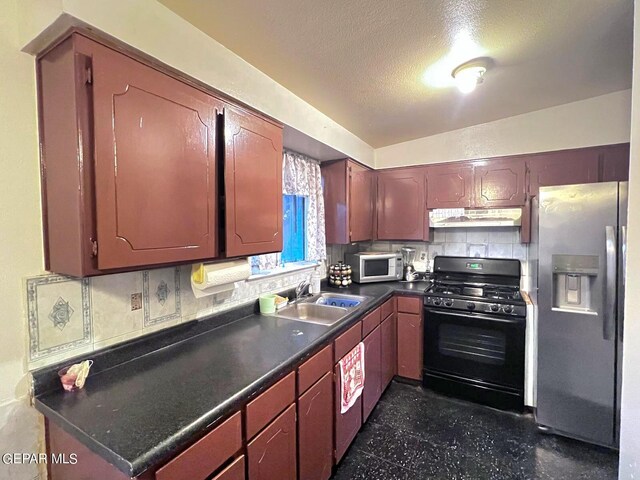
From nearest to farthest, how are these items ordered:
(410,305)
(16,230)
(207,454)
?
(207,454)
(16,230)
(410,305)

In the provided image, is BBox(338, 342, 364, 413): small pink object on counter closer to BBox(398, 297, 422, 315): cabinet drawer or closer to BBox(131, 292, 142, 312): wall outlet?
BBox(398, 297, 422, 315): cabinet drawer

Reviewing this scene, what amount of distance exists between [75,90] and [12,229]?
0.53m

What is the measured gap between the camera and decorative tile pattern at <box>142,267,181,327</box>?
4.49 feet

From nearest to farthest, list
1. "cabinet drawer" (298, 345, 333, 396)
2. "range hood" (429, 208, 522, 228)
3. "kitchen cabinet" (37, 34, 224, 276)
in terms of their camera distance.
Answer: "kitchen cabinet" (37, 34, 224, 276) → "cabinet drawer" (298, 345, 333, 396) → "range hood" (429, 208, 522, 228)

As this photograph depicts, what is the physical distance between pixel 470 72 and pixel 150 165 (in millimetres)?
1826

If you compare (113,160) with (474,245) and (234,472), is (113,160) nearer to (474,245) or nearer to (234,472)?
(234,472)

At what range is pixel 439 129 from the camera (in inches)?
113

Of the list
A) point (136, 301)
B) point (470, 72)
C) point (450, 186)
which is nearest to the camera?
point (136, 301)

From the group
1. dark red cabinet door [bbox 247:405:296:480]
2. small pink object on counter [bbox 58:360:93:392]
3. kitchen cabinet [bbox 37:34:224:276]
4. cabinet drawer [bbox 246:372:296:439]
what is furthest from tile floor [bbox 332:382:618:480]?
kitchen cabinet [bbox 37:34:224:276]

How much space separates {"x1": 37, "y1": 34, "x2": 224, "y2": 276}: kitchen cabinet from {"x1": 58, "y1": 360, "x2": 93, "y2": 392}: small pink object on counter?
36cm

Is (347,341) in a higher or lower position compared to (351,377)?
higher

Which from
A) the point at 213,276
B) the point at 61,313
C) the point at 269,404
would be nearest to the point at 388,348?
the point at 269,404

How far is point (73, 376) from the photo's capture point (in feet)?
3.47

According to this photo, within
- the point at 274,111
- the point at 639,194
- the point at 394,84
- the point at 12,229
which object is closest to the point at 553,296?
the point at 639,194
